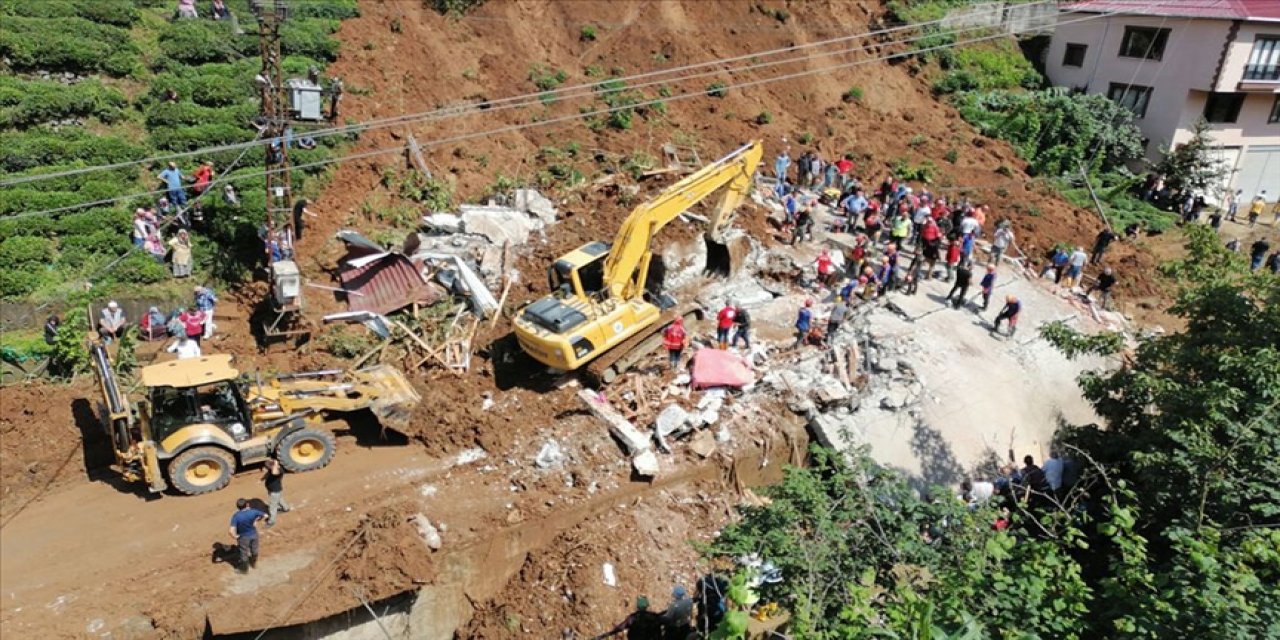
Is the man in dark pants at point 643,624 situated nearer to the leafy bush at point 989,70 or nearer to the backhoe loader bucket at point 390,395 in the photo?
the backhoe loader bucket at point 390,395

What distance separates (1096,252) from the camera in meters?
23.8

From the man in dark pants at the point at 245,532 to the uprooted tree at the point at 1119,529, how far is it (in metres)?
6.89

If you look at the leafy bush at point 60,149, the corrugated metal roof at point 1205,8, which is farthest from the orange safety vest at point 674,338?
the corrugated metal roof at point 1205,8

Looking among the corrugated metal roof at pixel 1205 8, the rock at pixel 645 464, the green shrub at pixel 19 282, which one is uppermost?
the corrugated metal roof at pixel 1205 8

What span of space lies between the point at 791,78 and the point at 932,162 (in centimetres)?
623

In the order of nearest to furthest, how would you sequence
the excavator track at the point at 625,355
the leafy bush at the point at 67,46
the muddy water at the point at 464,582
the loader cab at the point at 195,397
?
1. the muddy water at the point at 464,582
2. the loader cab at the point at 195,397
3. the excavator track at the point at 625,355
4. the leafy bush at the point at 67,46

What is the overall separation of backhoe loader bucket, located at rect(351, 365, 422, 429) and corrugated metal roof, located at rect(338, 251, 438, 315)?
2.63m

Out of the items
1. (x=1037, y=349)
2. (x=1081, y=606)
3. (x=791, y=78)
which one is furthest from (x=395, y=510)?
(x=791, y=78)

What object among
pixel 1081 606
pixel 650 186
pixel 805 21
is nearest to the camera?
pixel 1081 606

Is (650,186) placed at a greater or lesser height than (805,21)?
lesser

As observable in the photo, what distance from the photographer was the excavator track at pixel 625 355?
16.7 meters

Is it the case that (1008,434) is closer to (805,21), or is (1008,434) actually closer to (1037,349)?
(1037,349)

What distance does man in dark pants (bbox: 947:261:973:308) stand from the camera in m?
19.4

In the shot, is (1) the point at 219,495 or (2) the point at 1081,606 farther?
(1) the point at 219,495
